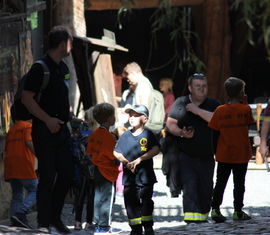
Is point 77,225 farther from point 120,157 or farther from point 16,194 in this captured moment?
point 120,157

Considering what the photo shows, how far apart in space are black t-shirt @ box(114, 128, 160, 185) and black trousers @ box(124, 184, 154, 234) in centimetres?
6

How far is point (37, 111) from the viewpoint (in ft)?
19.0

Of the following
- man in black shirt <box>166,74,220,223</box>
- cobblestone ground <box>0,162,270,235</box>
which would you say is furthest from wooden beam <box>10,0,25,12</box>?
cobblestone ground <box>0,162,270,235</box>

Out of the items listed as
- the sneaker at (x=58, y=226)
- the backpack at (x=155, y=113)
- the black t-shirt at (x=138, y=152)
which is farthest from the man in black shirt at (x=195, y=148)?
the backpack at (x=155, y=113)

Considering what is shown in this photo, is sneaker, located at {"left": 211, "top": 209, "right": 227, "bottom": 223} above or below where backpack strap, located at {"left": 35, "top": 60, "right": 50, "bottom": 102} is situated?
below

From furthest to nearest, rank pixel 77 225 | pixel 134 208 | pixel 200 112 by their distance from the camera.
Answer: pixel 77 225 → pixel 200 112 → pixel 134 208

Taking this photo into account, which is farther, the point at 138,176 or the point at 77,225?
the point at 77,225

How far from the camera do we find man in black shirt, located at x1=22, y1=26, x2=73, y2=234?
5.87m

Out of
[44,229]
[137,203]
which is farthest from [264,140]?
[44,229]

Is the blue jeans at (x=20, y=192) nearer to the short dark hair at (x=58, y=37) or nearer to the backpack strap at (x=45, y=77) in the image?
the backpack strap at (x=45, y=77)

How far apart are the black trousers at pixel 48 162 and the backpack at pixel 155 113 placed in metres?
3.16

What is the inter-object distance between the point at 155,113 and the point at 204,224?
266 centimetres

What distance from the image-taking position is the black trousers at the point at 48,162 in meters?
5.89

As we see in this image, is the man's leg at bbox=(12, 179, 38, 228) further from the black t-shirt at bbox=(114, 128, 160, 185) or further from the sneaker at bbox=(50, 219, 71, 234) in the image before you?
the black t-shirt at bbox=(114, 128, 160, 185)
